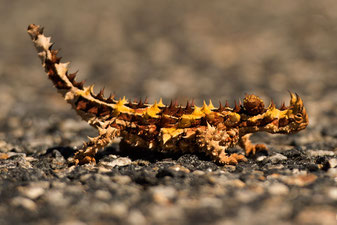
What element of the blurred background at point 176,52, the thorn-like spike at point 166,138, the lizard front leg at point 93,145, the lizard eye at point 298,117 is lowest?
the lizard front leg at point 93,145

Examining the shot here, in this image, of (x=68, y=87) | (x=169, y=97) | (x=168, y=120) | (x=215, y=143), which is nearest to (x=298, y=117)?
(x=215, y=143)

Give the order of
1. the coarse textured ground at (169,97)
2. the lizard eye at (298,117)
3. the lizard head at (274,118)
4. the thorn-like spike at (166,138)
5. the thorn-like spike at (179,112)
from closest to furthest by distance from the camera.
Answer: the coarse textured ground at (169,97) → the thorn-like spike at (166,138) → the thorn-like spike at (179,112) → the lizard head at (274,118) → the lizard eye at (298,117)

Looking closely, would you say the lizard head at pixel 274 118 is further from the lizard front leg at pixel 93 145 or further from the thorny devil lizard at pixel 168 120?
the lizard front leg at pixel 93 145

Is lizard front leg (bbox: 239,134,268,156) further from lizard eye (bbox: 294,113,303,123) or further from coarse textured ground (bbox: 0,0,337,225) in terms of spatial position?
lizard eye (bbox: 294,113,303,123)

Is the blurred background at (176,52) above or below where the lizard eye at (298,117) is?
above

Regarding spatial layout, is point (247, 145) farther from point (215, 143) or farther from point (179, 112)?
point (179, 112)

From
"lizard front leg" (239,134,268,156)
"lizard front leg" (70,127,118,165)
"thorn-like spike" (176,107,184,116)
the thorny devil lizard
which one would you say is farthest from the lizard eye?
"lizard front leg" (70,127,118,165)

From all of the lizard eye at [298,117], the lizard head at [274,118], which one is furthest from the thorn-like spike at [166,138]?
the lizard eye at [298,117]

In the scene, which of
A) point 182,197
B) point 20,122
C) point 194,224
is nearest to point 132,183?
point 182,197
